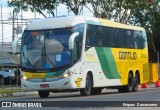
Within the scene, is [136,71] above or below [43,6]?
below


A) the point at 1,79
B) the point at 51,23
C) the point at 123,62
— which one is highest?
the point at 51,23

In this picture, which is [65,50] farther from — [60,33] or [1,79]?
[1,79]

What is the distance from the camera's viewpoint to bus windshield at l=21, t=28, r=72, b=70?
24.4 m

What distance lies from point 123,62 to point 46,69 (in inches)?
274

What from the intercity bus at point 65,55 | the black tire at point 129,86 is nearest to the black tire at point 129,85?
the black tire at point 129,86

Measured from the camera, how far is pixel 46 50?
2462 centimetres

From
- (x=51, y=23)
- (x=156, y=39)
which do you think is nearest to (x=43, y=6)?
(x=51, y=23)

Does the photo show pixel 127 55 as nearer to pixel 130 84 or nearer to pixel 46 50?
pixel 130 84

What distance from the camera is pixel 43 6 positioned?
43312 mm

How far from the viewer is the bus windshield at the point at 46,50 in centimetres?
2438

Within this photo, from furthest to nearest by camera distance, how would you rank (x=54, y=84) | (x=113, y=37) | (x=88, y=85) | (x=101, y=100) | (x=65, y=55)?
(x=113, y=37) < (x=88, y=85) < (x=65, y=55) < (x=54, y=84) < (x=101, y=100)

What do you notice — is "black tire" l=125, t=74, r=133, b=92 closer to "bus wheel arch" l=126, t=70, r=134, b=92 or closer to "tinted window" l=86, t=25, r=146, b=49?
"bus wheel arch" l=126, t=70, r=134, b=92

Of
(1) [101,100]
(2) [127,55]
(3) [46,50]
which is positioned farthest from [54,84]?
(2) [127,55]

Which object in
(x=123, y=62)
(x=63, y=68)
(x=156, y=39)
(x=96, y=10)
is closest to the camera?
(x=63, y=68)
